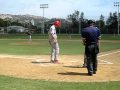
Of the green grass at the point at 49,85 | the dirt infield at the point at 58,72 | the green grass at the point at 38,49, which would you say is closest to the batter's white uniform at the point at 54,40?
the dirt infield at the point at 58,72

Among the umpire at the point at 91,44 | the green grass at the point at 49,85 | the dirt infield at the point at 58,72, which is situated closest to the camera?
the green grass at the point at 49,85

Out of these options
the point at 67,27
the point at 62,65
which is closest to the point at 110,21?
the point at 67,27

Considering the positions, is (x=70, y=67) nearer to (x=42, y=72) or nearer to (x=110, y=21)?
(x=42, y=72)

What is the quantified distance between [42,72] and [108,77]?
2205 millimetres

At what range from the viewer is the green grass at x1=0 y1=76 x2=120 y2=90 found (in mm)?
9734

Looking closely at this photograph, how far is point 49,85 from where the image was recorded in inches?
399

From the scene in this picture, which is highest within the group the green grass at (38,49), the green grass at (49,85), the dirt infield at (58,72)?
the green grass at (49,85)

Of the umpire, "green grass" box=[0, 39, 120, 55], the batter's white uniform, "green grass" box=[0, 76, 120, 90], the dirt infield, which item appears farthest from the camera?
"green grass" box=[0, 39, 120, 55]

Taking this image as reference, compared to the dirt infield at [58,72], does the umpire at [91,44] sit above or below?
above

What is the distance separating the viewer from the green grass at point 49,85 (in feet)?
31.9

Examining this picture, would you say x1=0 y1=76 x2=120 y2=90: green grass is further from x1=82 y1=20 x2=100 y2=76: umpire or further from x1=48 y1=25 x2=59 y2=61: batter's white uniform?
x1=48 y1=25 x2=59 y2=61: batter's white uniform

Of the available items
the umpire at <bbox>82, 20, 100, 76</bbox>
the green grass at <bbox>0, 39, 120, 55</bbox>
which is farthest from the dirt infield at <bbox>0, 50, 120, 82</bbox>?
the green grass at <bbox>0, 39, 120, 55</bbox>

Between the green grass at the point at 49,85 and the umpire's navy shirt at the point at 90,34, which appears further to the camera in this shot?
the umpire's navy shirt at the point at 90,34

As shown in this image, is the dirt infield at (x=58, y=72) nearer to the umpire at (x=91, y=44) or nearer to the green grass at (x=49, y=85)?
the umpire at (x=91, y=44)
